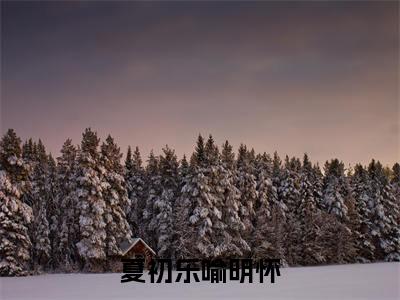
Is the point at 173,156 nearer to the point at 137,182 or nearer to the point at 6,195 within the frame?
the point at 137,182

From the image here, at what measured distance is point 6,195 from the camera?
48.8 m

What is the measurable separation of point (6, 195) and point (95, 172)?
372 inches

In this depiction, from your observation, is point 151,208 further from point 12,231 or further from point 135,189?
point 12,231

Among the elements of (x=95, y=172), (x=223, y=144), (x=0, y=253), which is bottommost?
(x=0, y=253)

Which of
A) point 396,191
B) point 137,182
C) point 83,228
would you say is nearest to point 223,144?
point 137,182

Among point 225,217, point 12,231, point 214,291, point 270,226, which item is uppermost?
point 225,217

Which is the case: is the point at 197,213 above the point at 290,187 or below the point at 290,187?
below

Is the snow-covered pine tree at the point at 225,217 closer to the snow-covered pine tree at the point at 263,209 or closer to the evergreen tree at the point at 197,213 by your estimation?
the evergreen tree at the point at 197,213

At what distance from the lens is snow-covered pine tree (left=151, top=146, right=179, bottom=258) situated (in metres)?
59.0

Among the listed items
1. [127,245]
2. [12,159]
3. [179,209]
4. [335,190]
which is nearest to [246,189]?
[179,209]

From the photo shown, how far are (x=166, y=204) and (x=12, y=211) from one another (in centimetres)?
1773

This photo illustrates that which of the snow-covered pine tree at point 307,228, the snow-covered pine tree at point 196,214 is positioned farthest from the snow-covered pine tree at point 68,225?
the snow-covered pine tree at point 307,228

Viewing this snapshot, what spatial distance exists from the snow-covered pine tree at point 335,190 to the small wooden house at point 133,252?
2932cm

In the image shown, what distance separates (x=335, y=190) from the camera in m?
75.1
